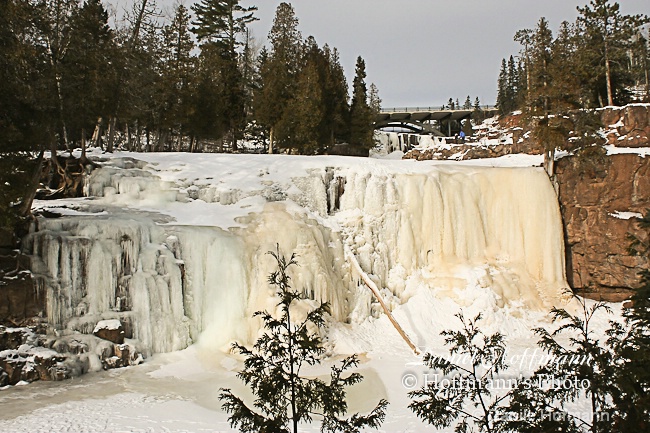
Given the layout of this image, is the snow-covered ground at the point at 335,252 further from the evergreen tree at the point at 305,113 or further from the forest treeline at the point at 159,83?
the evergreen tree at the point at 305,113

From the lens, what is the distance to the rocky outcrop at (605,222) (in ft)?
54.0

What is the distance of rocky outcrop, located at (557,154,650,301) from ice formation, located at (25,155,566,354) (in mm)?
1012

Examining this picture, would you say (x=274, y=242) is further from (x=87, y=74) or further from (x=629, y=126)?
(x=629, y=126)

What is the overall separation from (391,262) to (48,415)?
1052 cm

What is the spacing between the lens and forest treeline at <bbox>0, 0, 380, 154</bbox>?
11781 mm

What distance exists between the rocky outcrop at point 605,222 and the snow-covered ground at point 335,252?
112 centimetres

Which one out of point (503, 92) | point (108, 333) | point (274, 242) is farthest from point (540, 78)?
point (503, 92)

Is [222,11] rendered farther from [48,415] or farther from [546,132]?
[48,415]

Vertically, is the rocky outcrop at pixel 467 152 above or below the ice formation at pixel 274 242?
above

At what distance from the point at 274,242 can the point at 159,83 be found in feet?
41.7

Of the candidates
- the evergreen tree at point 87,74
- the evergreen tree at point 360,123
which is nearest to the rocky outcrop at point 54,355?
the evergreen tree at point 87,74

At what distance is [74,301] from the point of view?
11.8 m

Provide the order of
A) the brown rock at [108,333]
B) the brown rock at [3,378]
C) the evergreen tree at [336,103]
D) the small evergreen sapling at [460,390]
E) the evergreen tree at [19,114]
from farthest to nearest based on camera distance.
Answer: the evergreen tree at [336,103] → the brown rock at [108,333] → the evergreen tree at [19,114] → the brown rock at [3,378] → the small evergreen sapling at [460,390]

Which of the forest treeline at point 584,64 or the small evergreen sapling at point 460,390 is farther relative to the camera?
the forest treeline at point 584,64
